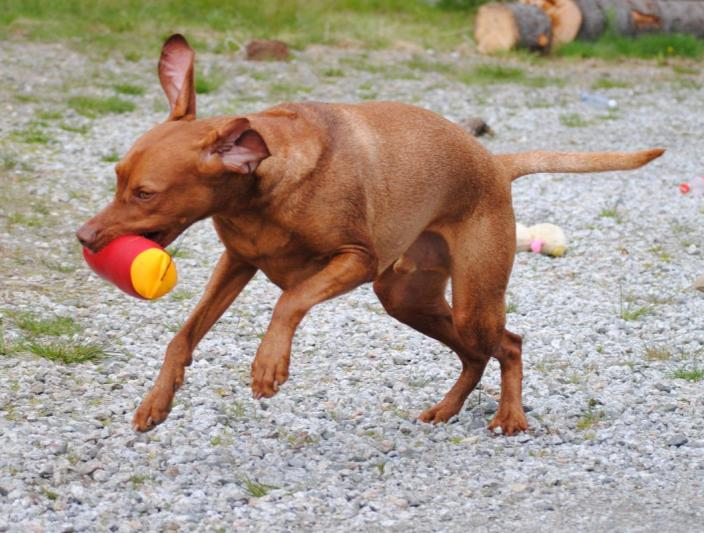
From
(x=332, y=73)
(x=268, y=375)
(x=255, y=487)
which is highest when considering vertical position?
(x=268, y=375)

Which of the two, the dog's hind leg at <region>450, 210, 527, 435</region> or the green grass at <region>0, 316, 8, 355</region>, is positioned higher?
the dog's hind leg at <region>450, 210, 527, 435</region>

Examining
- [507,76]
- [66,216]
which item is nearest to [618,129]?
[507,76]

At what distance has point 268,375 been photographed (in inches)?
185

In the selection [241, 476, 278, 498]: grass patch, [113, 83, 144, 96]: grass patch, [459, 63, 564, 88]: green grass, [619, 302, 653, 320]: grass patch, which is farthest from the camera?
[459, 63, 564, 88]: green grass

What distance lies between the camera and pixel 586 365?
678 centimetres

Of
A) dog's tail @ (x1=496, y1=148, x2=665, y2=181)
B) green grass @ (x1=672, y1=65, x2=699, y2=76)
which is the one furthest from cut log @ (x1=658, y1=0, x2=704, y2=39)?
dog's tail @ (x1=496, y1=148, x2=665, y2=181)

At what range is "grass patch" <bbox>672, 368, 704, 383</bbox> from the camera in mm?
6453

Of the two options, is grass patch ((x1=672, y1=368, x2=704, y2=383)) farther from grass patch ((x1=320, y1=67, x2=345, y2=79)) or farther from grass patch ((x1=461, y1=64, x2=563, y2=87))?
grass patch ((x1=461, y1=64, x2=563, y2=87))

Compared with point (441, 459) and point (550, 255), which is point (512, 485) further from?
point (550, 255)

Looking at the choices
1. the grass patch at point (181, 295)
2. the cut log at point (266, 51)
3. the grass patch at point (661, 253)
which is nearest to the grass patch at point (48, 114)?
the cut log at point (266, 51)

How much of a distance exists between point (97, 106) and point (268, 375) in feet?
27.7

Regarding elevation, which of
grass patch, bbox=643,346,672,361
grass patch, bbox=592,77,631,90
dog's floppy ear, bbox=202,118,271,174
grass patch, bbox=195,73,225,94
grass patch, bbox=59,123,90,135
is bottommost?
grass patch, bbox=592,77,631,90

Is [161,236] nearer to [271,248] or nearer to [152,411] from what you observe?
[271,248]

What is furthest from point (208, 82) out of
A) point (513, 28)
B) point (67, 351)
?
point (67, 351)
